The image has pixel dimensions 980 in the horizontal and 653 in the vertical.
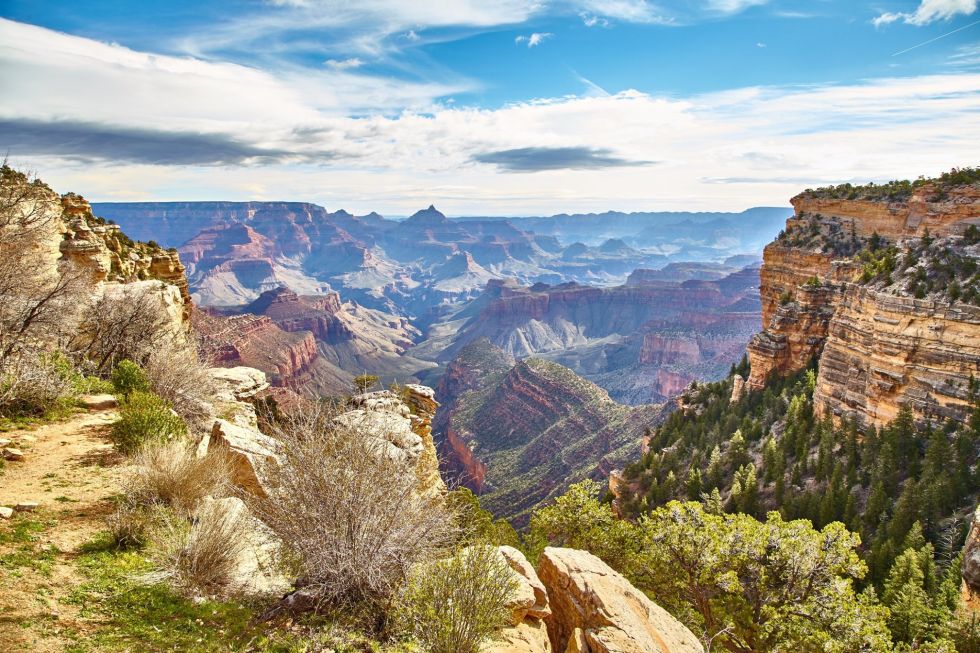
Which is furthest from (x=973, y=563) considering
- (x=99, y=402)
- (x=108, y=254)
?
(x=108, y=254)

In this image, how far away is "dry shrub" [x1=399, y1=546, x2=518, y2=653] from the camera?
10.1m

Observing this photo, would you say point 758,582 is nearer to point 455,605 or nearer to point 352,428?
point 455,605

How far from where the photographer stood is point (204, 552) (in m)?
11.5

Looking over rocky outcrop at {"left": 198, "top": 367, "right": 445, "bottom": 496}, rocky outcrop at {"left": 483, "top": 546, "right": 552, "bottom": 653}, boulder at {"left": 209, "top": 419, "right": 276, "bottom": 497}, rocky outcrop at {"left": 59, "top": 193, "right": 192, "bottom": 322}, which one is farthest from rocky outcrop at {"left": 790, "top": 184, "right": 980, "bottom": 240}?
rocky outcrop at {"left": 59, "top": 193, "right": 192, "bottom": 322}

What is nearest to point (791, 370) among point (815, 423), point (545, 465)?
point (815, 423)

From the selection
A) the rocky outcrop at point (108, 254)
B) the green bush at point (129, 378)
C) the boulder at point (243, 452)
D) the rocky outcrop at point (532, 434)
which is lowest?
the rocky outcrop at point (532, 434)

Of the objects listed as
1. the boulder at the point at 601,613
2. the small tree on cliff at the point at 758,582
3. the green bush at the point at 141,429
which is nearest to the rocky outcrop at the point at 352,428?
the green bush at the point at 141,429

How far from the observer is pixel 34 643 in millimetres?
8336

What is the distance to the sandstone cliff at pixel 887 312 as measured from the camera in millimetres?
29062

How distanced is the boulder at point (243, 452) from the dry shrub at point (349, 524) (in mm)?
4366

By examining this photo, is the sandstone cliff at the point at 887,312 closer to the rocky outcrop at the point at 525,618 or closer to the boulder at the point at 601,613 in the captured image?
the boulder at the point at 601,613

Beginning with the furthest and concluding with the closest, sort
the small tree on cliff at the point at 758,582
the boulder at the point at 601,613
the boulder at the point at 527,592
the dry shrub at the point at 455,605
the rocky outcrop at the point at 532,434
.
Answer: the rocky outcrop at the point at 532,434, the small tree on cliff at the point at 758,582, the boulder at the point at 527,592, the boulder at the point at 601,613, the dry shrub at the point at 455,605

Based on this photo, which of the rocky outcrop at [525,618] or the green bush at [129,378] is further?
the green bush at [129,378]

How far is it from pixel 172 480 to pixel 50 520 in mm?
2494
